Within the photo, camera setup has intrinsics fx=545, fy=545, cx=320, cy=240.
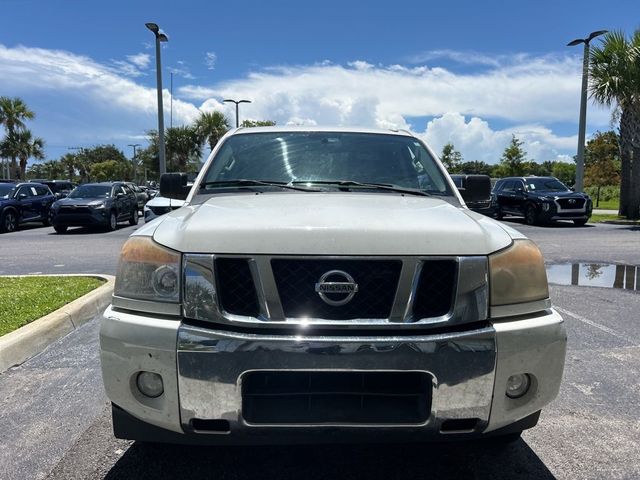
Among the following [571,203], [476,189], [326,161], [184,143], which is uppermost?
[184,143]

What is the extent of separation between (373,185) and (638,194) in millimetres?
20500

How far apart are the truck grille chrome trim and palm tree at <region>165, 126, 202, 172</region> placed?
44.1 metres

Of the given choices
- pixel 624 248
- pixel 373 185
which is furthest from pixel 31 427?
pixel 624 248

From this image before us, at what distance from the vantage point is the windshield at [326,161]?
143 inches

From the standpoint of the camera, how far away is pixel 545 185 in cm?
1933

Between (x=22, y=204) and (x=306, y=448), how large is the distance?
715 inches

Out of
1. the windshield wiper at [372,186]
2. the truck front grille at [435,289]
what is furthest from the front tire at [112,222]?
the truck front grille at [435,289]

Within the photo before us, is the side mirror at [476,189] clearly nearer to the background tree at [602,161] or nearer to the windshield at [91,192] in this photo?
the windshield at [91,192]

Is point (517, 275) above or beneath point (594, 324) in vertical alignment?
above

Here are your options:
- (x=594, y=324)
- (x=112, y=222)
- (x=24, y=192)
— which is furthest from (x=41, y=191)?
(x=594, y=324)

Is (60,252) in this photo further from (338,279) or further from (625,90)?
(625,90)

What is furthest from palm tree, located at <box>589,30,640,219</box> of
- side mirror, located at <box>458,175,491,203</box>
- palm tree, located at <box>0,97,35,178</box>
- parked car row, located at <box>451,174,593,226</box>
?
palm tree, located at <box>0,97,35,178</box>

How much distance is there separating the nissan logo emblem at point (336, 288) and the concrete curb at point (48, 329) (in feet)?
10.8

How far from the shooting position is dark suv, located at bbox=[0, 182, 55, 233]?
677 inches
